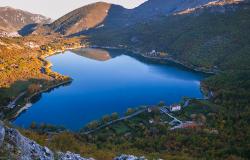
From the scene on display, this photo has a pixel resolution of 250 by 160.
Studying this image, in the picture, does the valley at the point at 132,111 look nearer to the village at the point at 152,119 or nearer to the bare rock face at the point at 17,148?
the bare rock face at the point at 17,148

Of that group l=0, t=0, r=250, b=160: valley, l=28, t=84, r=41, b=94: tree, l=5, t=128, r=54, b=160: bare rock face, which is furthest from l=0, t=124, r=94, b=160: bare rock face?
Answer: l=28, t=84, r=41, b=94: tree

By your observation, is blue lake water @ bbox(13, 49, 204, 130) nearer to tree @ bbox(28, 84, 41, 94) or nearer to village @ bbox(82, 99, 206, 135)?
tree @ bbox(28, 84, 41, 94)

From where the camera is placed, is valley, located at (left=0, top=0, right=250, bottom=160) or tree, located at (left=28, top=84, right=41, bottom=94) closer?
valley, located at (left=0, top=0, right=250, bottom=160)

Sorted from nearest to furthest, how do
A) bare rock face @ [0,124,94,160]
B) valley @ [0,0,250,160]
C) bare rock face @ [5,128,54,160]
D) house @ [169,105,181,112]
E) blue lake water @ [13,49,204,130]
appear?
bare rock face @ [0,124,94,160], bare rock face @ [5,128,54,160], valley @ [0,0,250,160], house @ [169,105,181,112], blue lake water @ [13,49,204,130]

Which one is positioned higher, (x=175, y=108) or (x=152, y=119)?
(x=175, y=108)

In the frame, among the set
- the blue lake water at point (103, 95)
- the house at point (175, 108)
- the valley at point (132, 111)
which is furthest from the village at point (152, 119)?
the blue lake water at point (103, 95)

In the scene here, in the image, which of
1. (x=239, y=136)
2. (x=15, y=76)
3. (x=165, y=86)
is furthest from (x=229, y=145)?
(x=15, y=76)

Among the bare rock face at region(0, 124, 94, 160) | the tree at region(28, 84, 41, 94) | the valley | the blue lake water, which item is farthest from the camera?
the tree at region(28, 84, 41, 94)

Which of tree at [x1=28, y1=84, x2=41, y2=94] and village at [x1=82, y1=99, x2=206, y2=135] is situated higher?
tree at [x1=28, y1=84, x2=41, y2=94]

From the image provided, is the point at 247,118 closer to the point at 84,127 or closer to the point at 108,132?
the point at 108,132

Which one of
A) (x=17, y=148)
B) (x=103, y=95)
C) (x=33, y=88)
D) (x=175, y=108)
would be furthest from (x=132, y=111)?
(x=17, y=148)

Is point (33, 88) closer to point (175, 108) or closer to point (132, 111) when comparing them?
point (132, 111)

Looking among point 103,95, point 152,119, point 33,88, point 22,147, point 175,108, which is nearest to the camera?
point 22,147
